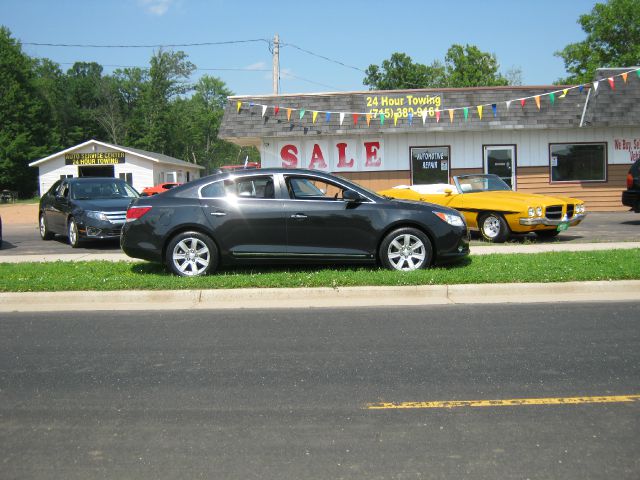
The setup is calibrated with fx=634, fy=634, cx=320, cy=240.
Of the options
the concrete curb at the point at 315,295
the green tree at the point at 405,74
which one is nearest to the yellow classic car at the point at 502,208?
the concrete curb at the point at 315,295

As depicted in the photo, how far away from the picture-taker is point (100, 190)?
14891mm

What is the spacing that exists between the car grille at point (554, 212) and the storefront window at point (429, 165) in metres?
7.72

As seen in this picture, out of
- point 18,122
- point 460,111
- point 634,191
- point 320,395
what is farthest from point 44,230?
point 18,122

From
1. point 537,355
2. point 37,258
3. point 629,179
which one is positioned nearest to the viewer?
point 537,355

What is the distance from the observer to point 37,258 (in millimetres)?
12039

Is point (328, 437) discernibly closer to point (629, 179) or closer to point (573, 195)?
point (629, 179)

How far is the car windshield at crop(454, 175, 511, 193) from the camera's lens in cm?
1369

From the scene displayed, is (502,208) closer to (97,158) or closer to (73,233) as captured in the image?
(73,233)

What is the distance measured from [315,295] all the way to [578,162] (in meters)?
14.5

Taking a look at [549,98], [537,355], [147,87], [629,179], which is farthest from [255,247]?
[147,87]

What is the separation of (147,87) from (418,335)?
76.2 meters

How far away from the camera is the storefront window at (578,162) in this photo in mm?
19828

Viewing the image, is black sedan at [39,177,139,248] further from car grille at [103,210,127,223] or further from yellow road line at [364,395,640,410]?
yellow road line at [364,395,640,410]

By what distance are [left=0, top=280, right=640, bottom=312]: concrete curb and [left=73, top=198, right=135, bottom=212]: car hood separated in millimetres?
5154
